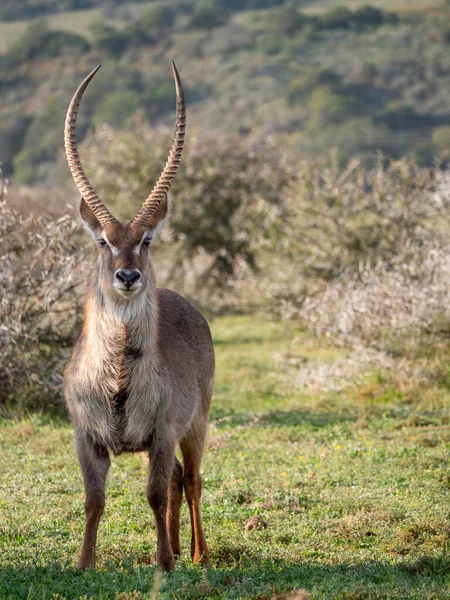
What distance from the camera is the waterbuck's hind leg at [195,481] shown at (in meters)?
5.39

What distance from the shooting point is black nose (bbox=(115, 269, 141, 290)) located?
4723mm

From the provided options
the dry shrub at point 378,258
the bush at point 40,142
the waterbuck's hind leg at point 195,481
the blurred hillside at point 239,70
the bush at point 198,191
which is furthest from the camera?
the blurred hillside at point 239,70

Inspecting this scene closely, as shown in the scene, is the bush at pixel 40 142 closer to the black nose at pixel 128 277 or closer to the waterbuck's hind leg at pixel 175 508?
the waterbuck's hind leg at pixel 175 508

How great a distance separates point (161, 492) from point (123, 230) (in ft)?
4.74

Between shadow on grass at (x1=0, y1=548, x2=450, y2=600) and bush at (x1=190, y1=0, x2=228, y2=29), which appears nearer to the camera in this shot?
shadow on grass at (x1=0, y1=548, x2=450, y2=600)

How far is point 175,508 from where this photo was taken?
5559 millimetres

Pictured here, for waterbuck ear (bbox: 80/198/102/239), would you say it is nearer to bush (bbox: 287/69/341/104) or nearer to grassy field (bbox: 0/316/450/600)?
grassy field (bbox: 0/316/450/600)

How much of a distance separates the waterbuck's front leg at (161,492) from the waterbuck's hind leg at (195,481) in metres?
0.44

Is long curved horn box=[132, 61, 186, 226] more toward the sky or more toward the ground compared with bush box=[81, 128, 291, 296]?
more toward the sky

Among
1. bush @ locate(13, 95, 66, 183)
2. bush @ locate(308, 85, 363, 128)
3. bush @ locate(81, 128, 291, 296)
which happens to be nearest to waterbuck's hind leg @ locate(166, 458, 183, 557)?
bush @ locate(81, 128, 291, 296)

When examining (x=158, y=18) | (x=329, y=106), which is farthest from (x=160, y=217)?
(x=158, y=18)

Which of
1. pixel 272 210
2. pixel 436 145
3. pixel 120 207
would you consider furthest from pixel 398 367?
pixel 436 145

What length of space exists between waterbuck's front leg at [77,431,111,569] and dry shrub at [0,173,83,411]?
385 centimetres

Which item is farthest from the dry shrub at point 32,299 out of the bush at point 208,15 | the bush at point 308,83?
the bush at point 208,15
